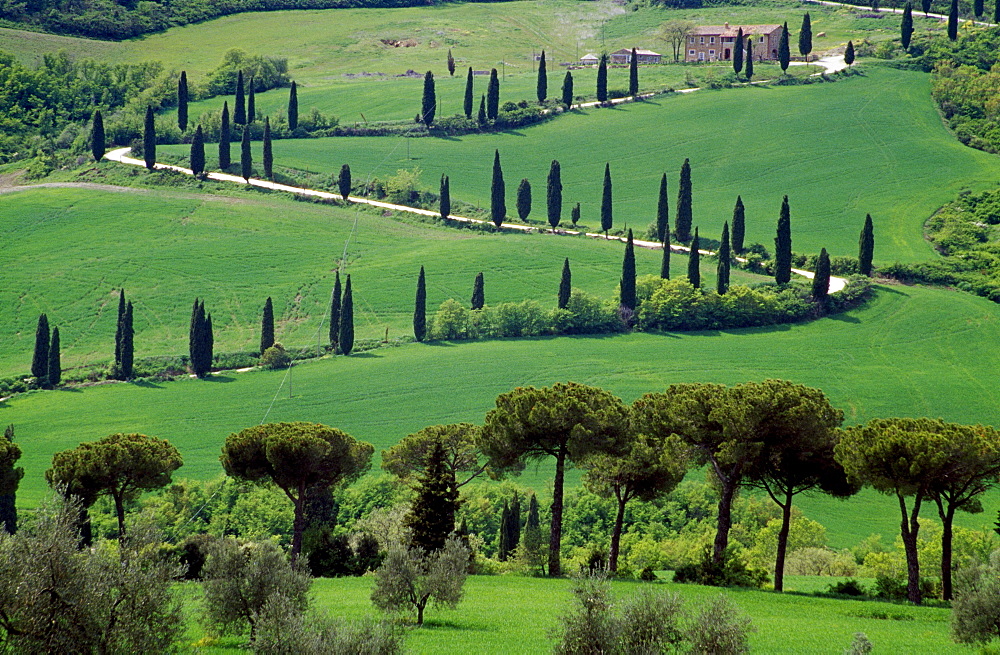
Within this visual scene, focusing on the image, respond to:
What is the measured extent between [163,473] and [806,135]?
117716mm

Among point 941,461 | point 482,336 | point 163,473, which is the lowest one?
point 482,336

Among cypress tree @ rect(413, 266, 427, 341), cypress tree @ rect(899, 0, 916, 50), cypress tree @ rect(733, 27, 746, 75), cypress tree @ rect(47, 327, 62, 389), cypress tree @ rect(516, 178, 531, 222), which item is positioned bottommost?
cypress tree @ rect(47, 327, 62, 389)

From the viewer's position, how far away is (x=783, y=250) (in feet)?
373

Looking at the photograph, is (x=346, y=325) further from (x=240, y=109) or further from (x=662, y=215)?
(x=240, y=109)

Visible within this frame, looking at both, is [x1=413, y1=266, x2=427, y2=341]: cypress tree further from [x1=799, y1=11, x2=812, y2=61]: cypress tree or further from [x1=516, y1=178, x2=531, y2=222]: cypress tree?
[x1=799, y1=11, x2=812, y2=61]: cypress tree

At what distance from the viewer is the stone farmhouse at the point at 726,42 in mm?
189875

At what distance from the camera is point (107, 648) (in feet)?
96.9

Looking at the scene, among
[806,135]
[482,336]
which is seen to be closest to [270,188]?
[482,336]

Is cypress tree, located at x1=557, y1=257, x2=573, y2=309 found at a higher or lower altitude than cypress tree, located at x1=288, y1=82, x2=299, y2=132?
lower

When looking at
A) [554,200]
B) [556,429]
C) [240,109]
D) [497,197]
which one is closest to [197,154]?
[240,109]

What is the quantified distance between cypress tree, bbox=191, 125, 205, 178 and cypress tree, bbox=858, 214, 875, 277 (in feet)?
251

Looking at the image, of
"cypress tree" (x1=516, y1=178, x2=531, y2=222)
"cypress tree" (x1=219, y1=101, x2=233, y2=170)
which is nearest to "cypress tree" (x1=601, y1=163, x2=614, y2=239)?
"cypress tree" (x1=516, y1=178, x2=531, y2=222)

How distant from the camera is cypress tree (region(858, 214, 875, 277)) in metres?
117

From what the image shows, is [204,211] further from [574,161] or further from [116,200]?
[574,161]
